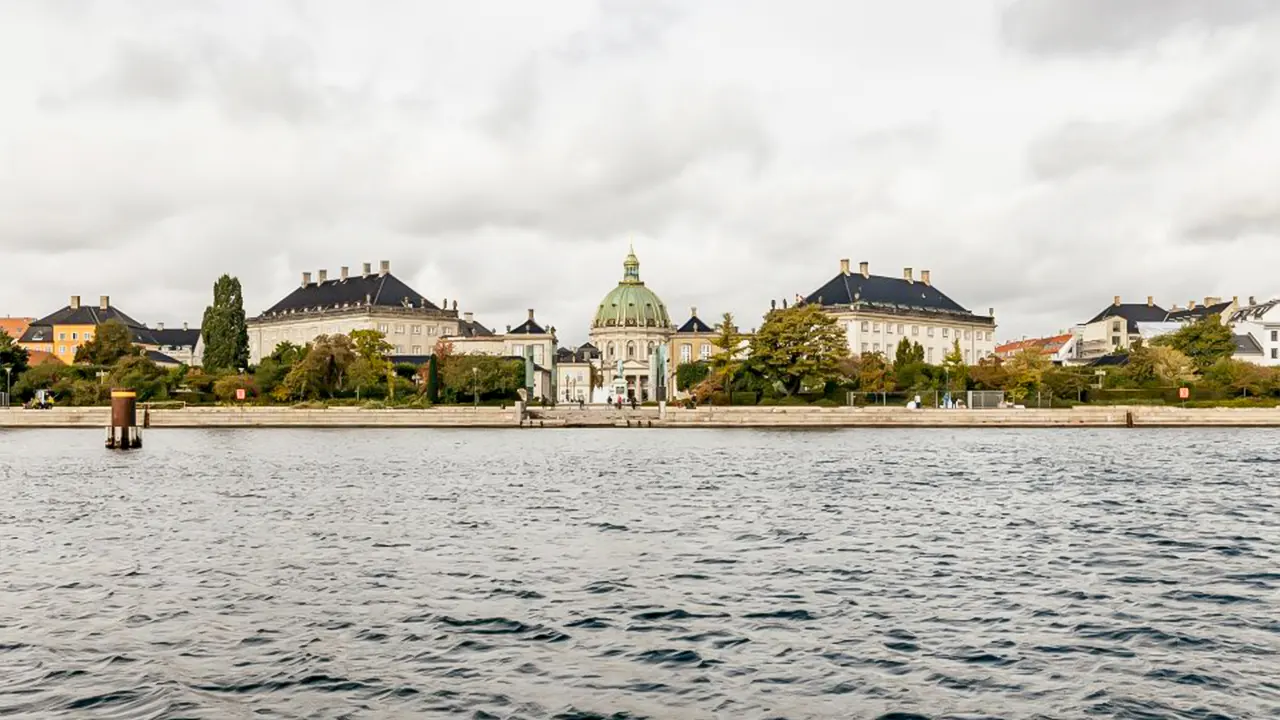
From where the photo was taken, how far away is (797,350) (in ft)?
354

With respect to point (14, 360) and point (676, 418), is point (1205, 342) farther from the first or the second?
point (14, 360)

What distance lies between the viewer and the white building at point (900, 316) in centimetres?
16450

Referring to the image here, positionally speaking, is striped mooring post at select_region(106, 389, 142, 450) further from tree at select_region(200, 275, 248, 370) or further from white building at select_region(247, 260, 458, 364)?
white building at select_region(247, 260, 458, 364)

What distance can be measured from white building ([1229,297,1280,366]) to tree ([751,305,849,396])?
74.2m

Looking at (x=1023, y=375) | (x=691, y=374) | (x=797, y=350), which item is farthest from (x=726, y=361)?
(x=691, y=374)

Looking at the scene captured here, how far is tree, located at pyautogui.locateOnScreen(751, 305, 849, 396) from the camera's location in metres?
108

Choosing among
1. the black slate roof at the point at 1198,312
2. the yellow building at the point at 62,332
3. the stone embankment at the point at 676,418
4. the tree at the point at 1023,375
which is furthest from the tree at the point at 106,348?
the black slate roof at the point at 1198,312

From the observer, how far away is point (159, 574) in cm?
2130

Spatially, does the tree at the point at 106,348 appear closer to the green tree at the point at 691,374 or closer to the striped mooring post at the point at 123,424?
the green tree at the point at 691,374

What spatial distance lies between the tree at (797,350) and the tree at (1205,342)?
45.3 meters

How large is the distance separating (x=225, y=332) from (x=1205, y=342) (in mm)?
105405

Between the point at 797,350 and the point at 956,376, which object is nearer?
the point at 797,350

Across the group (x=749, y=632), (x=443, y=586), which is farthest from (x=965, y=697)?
(x=443, y=586)

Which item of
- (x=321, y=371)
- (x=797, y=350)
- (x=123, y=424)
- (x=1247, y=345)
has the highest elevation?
(x=1247, y=345)
